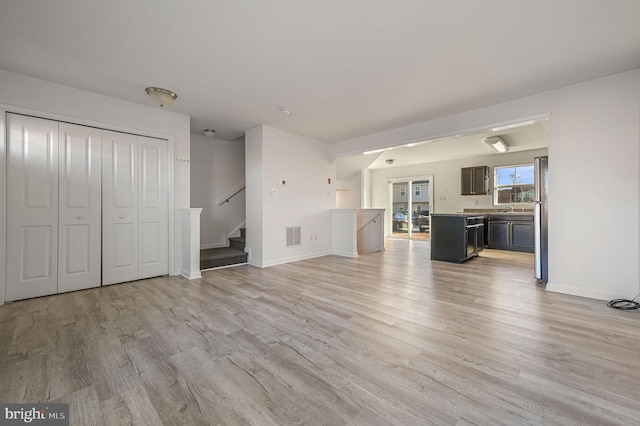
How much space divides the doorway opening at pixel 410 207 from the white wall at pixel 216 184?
5.78m

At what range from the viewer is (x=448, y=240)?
5293 mm

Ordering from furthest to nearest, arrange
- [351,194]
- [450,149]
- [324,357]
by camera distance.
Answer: [351,194]
[450,149]
[324,357]

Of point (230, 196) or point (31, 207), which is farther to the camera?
point (230, 196)

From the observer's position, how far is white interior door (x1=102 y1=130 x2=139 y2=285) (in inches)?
143

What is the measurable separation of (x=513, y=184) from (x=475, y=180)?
0.95 metres

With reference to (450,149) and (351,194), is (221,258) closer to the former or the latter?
(351,194)

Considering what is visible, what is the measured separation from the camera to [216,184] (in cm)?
608

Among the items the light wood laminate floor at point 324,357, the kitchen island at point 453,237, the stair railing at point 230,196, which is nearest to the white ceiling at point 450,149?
the kitchen island at point 453,237

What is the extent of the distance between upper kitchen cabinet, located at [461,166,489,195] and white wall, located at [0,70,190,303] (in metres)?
7.47

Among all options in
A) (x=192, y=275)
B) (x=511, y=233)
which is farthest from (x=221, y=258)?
(x=511, y=233)

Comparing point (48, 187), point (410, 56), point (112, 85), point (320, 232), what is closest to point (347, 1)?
point (410, 56)

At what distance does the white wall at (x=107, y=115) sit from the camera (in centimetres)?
299

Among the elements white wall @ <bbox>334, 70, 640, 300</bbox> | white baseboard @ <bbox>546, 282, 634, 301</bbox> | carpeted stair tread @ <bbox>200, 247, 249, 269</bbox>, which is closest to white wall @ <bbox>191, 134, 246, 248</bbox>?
carpeted stair tread @ <bbox>200, 247, 249, 269</bbox>

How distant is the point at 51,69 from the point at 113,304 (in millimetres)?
2676
